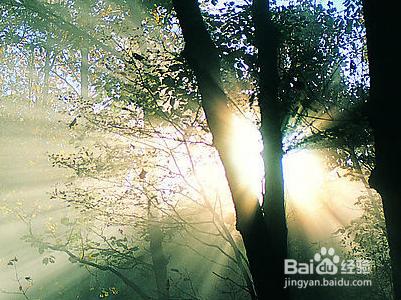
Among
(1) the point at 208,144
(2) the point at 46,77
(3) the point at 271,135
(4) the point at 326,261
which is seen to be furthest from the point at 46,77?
(3) the point at 271,135

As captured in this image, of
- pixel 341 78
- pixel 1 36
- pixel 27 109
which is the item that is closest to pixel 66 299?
pixel 27 109

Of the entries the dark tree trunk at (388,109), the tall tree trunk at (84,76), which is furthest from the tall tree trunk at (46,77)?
the dark tree trunk at (388,109)

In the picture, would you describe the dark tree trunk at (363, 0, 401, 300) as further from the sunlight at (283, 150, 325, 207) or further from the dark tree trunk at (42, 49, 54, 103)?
the dark tree trunk at (42, 49, 54, 103)

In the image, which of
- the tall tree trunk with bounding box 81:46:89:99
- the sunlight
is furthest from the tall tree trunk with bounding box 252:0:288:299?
the tall tree trunk with bounding box 81:46:89:99

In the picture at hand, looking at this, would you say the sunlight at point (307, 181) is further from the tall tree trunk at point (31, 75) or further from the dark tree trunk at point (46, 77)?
the tall tree trunk at point (31, 75)

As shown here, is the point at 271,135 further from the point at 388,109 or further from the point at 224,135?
the point at 388,109

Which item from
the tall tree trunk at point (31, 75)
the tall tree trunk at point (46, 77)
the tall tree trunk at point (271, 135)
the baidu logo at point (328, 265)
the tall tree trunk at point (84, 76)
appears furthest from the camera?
the tall tree trunk at point (31, 75)

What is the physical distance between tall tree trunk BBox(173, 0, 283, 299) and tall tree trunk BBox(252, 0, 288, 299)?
3.8 inches

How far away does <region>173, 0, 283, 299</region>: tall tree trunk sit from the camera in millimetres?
2635

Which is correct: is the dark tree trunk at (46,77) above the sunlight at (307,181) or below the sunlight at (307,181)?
above

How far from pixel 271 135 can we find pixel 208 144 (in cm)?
85

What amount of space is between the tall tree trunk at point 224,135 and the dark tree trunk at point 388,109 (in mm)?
815

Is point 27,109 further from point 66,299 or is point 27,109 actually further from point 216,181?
point 216,181

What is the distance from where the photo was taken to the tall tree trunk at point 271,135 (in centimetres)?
298
